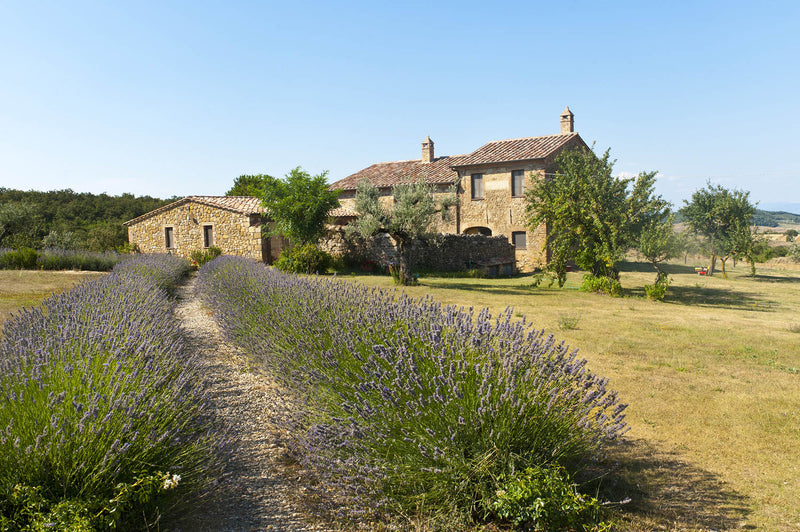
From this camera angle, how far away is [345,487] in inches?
105

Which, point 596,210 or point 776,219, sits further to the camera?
point 776,219

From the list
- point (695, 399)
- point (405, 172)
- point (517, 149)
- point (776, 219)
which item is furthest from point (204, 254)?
point (776, 219)

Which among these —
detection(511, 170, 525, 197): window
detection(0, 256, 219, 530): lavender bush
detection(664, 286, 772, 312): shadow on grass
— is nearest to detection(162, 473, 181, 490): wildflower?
detection(0, 256, 219, 530): lavender bush

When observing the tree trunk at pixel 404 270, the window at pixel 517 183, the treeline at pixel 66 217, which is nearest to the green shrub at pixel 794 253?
the window at pixel 517 183

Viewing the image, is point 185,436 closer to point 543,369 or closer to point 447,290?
point 543,369

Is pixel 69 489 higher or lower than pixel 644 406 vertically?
higher

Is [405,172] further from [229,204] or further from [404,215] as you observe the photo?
[404,215]

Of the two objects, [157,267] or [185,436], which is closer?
[185,436]

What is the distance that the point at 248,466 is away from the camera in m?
3.28

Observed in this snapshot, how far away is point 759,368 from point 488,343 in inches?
199

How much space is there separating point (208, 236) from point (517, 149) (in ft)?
50.5

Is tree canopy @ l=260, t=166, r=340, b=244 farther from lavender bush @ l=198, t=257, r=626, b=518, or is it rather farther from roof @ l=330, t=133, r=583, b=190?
lavender bush @ l=198, t=257, r=626, b=518

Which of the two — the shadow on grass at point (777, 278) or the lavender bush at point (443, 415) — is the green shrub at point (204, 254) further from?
the shadow on grass at point (777, 278)

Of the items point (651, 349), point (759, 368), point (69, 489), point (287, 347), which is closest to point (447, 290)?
point (651, 349)
